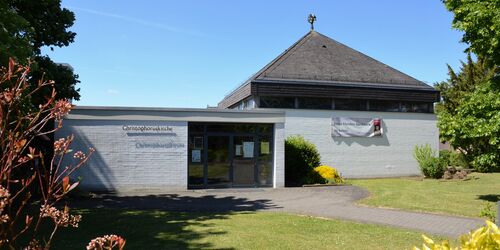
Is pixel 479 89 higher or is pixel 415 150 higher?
pixel 479 89

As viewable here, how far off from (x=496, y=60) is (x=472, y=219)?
5.99 metres

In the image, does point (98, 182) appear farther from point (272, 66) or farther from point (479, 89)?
point (479, 89)

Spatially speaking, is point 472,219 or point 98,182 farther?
point 98,182

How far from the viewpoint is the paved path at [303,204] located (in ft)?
36.9

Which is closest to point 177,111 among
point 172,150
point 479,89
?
point 172,150

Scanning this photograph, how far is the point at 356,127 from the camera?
24656mm

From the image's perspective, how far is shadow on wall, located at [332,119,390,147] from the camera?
24.4 metres

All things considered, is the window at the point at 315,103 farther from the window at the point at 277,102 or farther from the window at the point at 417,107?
the window at the point at 417,107

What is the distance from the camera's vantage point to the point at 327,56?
27688 millimetres

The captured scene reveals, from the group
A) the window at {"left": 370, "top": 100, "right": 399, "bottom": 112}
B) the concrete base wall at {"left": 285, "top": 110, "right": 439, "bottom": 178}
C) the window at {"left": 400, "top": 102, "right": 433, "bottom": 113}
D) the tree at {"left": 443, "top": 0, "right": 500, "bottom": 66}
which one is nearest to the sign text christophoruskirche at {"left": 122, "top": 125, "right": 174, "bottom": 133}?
the concrete base wall at {"left": 285, "top": 110, "right": 439, "bottom": 178}

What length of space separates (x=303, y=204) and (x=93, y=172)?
8290 millimetres

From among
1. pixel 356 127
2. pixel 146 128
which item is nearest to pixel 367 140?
pixel 356 127

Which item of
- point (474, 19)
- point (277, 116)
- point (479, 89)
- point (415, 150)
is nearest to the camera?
point (474, 19)

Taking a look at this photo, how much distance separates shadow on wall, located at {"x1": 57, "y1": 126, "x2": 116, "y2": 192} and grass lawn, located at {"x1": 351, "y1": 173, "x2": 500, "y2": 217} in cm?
955
